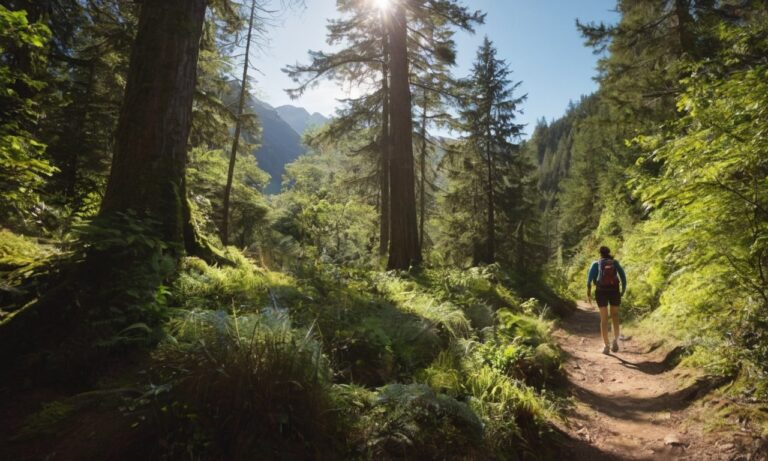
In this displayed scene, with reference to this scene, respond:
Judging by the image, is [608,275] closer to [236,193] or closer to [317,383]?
[317,383]

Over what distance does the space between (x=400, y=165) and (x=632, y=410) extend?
7.00 meters

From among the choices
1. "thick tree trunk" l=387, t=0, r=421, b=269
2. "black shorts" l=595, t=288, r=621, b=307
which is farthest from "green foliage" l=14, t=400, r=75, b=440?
"black shorts" l=595, t=288, r=621, b=307

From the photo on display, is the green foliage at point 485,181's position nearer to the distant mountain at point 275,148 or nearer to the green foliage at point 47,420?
the green foliage at point 47,420

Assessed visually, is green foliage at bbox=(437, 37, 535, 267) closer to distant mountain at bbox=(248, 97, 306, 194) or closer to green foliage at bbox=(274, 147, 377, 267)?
green foliage at bbox=(274, 147, 377, 267)

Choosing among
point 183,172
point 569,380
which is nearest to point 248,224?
point 183,172

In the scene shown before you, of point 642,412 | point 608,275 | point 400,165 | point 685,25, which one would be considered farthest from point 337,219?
point 685,25

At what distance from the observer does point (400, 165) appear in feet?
31.9

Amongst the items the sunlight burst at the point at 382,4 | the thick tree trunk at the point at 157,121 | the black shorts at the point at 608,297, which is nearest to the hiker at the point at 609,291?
the black shorts at the point at 608,297

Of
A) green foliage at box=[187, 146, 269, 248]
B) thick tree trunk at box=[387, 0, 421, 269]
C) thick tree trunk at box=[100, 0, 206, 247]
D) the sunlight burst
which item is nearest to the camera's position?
thick tree trunk at box=[100, 0, 206, 247]

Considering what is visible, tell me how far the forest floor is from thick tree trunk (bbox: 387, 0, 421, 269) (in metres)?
4.42

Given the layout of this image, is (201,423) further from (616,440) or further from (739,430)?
(739,430)

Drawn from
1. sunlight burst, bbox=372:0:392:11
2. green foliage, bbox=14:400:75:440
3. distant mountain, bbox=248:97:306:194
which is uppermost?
distant mountain, bbox=248:97:306:194

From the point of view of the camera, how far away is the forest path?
3.74 metres

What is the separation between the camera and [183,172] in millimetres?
4691
